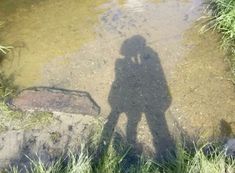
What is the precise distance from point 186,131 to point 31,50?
9.20 feet

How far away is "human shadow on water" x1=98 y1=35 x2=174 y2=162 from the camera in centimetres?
416

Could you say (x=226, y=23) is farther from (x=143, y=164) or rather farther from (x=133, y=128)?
(x=143, y=164)

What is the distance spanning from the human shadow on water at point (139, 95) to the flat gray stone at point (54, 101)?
308mm

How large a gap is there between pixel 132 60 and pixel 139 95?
80cm

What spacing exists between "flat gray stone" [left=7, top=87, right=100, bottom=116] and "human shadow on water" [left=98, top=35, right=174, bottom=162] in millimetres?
308

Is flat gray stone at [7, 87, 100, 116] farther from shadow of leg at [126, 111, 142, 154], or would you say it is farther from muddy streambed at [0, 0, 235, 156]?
shadow of leg at [126, 111, 142, 154]

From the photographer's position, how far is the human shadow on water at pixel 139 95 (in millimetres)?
4156

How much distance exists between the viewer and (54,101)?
15.2 feet

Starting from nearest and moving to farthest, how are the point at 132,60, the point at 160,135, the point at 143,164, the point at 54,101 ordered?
1. the point at 143,164
2. the point at 160,135
3. the point at 54,101
4. the point at 132,60

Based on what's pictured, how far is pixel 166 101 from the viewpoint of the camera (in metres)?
4.59

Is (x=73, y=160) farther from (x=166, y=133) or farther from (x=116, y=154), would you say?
(x=166, y=133)

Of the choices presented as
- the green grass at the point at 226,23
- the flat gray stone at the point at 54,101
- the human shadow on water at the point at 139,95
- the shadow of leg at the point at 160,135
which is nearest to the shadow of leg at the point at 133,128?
the human shadow on water at the point at 139,95

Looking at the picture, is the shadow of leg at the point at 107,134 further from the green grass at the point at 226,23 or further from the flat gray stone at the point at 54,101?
the green grass at the point at 226,23

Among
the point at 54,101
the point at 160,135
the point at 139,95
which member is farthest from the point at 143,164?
the point at 54,101
